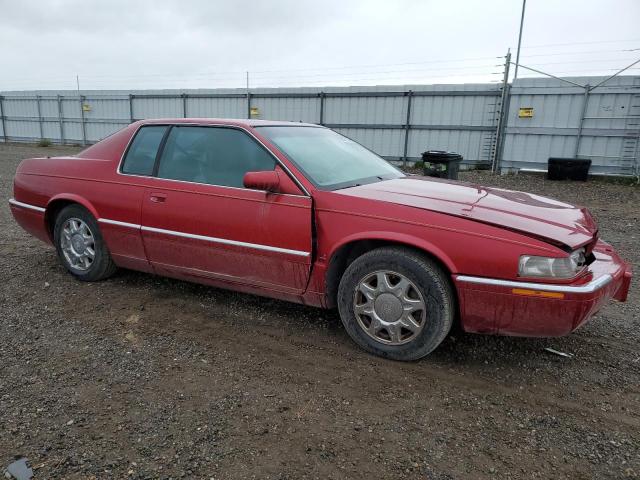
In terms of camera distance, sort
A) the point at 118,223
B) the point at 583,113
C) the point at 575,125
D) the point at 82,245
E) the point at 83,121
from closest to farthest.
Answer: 1. the point at 118,223
2. the point at 82,245
3. the point at 583,113
4. the point at 575,125
5. the point at 83,121

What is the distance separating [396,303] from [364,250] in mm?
430

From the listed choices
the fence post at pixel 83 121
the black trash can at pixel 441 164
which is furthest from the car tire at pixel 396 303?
the fence post at pixel 83 121

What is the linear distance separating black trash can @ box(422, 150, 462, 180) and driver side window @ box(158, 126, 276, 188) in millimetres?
7894

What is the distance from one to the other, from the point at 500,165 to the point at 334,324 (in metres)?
12.2

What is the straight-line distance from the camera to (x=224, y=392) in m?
2.74

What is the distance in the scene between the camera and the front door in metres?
3.32

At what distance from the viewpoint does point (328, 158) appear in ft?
12.5

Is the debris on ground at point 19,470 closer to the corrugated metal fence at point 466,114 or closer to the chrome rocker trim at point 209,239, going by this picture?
the chrome rocker trim at point 209,239

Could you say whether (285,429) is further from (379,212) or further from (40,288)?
(40,288)

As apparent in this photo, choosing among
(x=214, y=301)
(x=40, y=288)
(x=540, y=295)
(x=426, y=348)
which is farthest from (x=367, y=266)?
(x=40, y=288)

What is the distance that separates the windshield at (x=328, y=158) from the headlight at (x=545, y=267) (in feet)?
4.28

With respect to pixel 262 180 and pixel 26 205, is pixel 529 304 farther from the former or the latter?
pixel 26 205

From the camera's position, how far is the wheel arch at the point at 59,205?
4.28 metres

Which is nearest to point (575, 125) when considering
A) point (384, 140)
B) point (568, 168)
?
point (568, 168)
